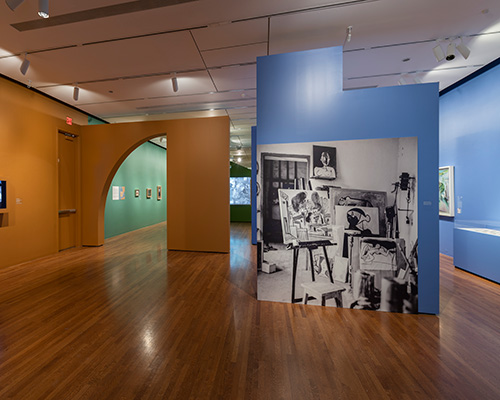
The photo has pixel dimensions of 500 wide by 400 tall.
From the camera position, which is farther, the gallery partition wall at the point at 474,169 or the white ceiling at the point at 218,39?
the gallery partition wall at the point at 474,169

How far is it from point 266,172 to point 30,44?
4.76m

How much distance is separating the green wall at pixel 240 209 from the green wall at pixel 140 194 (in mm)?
4115

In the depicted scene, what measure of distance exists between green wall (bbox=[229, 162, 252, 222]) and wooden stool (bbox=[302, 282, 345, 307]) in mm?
10312

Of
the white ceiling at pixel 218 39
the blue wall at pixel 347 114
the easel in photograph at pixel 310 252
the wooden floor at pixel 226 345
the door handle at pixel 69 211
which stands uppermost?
the white ceiling at pixel 218 39

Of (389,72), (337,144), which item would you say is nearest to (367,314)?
(337,144)

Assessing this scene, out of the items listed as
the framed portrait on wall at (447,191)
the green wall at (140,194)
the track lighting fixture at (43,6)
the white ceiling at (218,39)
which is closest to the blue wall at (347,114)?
the white ceiling at (218,39)

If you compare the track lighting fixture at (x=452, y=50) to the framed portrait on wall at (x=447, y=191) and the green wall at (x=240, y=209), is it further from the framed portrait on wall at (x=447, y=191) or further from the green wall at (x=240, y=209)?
the green wall at (x=240, y=209)

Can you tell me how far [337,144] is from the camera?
331cm

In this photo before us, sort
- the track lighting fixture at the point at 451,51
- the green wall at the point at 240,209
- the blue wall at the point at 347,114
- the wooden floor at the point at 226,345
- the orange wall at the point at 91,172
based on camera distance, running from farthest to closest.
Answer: the green wall at the point at 240,209
the orange wall at the point at 91,172
the track lighting fixture at the point at 451,51
the blue wall at the point at 347,114
the wooden floor at the point at 226,345

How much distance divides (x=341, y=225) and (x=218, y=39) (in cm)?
371

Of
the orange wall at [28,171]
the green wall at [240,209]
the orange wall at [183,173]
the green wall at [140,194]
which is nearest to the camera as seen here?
the orange wall at [28,171]

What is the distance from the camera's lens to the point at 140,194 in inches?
419

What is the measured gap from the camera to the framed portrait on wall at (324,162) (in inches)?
130

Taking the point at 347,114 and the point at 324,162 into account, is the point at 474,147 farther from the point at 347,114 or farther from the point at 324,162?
the point at 324,162
